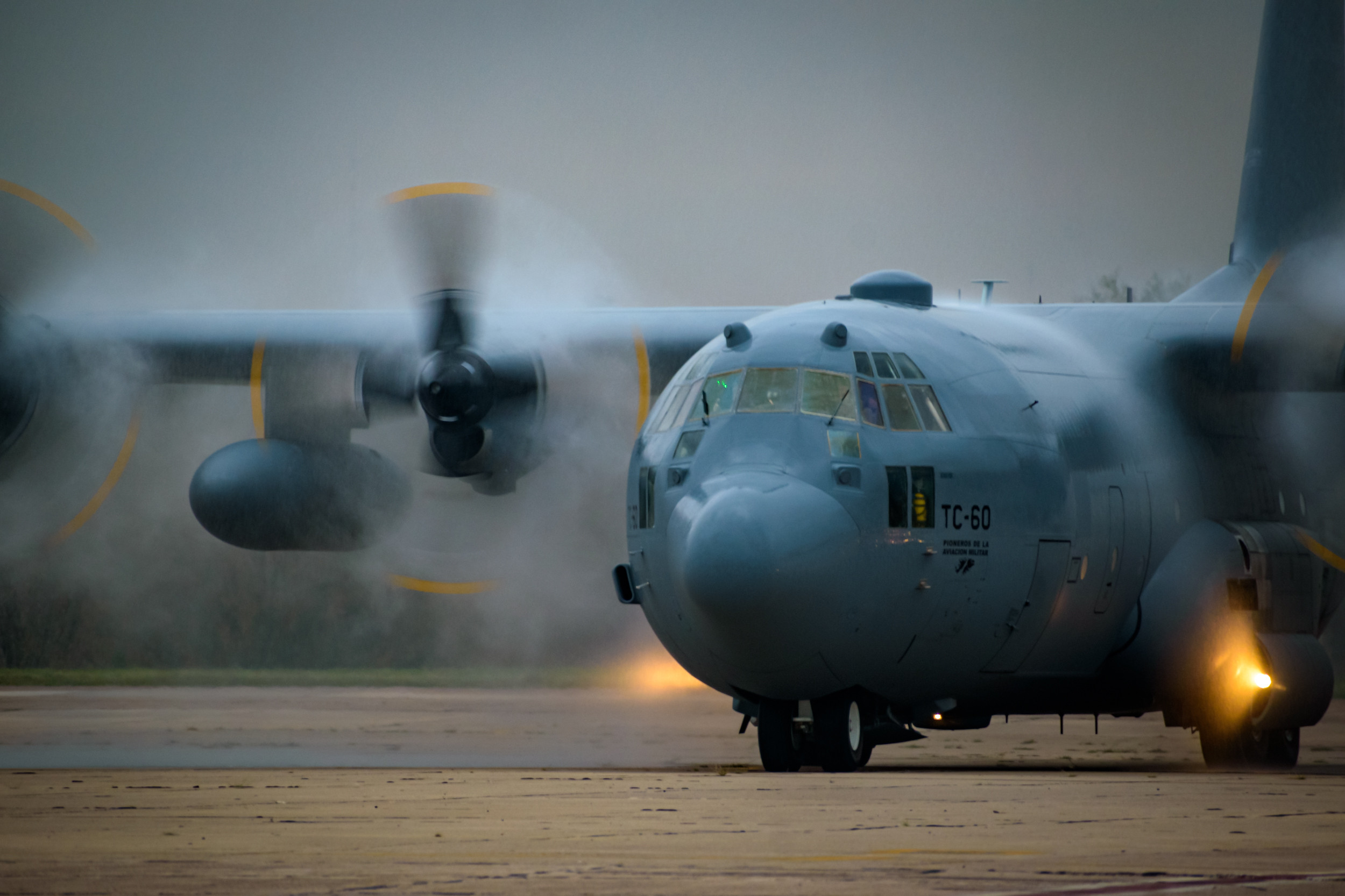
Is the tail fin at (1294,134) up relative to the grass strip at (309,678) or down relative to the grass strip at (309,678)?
up

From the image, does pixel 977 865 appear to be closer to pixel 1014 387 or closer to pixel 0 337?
pixel 1014 387

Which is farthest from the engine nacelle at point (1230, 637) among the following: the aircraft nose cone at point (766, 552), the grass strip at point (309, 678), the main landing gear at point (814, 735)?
the grass strip at point (309, 678)

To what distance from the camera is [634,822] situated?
376 inches

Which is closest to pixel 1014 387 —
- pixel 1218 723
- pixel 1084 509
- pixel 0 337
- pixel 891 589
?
pixel 1084 509

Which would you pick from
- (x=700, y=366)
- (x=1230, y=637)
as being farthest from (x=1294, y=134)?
(x=700, y=366)

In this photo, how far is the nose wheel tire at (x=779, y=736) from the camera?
14031 millimetres

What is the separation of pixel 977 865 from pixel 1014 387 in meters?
7.45

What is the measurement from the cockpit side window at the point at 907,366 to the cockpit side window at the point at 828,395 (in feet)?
1.68

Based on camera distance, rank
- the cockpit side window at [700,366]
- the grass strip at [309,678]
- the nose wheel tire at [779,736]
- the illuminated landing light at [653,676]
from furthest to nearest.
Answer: the grass strip at [309,678] < the illuminated landing light at [653,676] < the cockpit side window at [700,366] < the nose wheel tire at [779,736]

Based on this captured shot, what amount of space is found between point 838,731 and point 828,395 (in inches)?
97.5

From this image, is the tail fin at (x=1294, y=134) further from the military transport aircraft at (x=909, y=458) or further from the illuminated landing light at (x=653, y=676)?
the illuminated landing light at (x=653, y=676)

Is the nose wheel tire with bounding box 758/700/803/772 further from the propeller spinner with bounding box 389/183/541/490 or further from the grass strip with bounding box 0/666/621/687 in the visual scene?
the grass strip with bounding box 0/666/621/687

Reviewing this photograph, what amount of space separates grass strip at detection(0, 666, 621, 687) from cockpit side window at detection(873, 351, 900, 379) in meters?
17.5

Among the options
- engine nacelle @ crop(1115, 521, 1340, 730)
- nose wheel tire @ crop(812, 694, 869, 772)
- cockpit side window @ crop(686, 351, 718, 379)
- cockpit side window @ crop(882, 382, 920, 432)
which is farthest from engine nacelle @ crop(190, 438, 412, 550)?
engine nacelle @ crop(1115, 521, 1340, 730)
